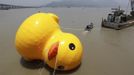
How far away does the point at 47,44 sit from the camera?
8.62m

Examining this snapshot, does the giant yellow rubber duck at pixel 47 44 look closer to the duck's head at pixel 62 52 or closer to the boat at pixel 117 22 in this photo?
the duck's head at pixel 62 52

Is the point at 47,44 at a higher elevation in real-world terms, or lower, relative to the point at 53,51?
higher

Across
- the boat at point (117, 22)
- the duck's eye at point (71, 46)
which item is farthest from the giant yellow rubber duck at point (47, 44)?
the boat at point (117, 22)

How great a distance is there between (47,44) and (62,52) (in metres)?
0.78

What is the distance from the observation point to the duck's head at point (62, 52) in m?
8.13

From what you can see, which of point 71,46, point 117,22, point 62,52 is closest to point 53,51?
point 62,52

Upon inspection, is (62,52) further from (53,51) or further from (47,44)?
(47,44)

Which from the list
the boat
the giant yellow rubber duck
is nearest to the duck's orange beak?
the giant yellow rubber duck

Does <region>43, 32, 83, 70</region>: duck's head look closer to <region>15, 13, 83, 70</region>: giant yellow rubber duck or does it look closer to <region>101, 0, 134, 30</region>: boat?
<region>15, 13, 83, 70</region>: giant yellow rubber duck

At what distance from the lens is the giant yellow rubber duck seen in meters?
8.19

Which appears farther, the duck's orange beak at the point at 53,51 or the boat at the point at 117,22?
the boat at the point at 117,22

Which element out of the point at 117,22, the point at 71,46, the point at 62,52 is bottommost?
the point at 117,22

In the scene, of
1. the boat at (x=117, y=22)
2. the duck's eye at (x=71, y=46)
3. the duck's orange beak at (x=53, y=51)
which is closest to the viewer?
the duck's orange beak at (x=53, y=51)

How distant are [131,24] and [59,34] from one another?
571 inches
